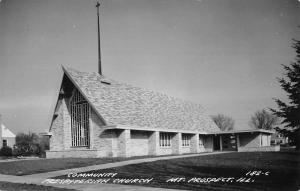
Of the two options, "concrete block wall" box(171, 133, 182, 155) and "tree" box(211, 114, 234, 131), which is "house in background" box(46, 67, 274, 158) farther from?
"tree" box(211, 114, 234, 131)

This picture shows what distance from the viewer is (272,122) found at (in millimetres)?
85500

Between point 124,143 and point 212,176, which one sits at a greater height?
point 124,143

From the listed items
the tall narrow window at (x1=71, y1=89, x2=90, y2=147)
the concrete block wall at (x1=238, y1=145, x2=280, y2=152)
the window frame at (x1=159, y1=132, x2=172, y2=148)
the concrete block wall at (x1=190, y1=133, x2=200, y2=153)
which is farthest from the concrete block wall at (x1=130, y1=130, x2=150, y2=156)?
the concrete block wall at (x1=238, y1=145, x2=280, y2=152)

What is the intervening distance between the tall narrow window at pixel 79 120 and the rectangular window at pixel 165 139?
6865 millimetres

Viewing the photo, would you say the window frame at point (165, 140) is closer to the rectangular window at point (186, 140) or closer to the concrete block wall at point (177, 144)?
the concrete block wall at point (177, 144)

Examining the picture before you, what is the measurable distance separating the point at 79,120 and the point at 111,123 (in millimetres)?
3758

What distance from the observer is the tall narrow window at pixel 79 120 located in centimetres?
2752

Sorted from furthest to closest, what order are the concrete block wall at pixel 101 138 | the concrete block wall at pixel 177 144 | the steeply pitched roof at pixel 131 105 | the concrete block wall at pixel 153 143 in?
the concrete block wall at pixel 177 144
the concrete block wall at pixel 153 143
the steeply pitched roof at pixel 131 105
the concrete block wall at pixel 101 138

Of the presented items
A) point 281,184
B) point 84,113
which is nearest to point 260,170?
point 281,184

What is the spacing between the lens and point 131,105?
1192 inches

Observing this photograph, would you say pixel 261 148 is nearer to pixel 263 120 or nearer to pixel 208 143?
pixel 208 143

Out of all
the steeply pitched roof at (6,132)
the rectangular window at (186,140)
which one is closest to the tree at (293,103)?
the rectangular window at (186,140)

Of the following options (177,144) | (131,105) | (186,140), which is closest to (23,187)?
(131,105)

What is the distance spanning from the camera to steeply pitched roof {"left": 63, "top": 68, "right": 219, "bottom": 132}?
87.5 ft
